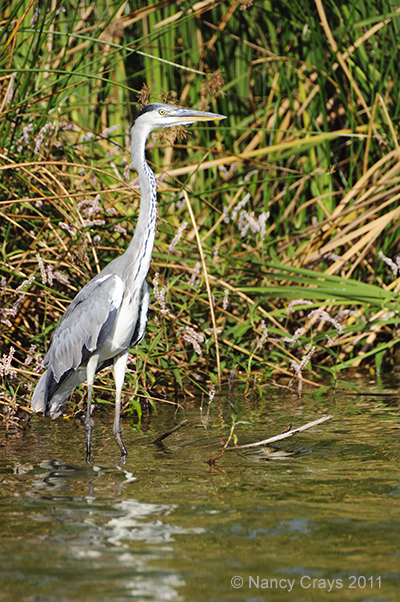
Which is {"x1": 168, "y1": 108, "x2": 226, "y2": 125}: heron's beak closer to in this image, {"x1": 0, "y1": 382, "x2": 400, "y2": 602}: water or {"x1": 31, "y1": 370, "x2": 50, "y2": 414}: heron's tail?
{"x1": 31, "y1": 370, "x2": 50, "y2": 414}: heron's tail

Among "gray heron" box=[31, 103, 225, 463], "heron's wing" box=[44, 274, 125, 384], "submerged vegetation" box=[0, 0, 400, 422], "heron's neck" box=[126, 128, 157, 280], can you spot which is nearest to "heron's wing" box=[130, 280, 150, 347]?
"gray heron" box=[31, 103, 225, 463]

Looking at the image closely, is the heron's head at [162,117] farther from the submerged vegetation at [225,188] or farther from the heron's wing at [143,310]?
the heron's wing at [143,310]

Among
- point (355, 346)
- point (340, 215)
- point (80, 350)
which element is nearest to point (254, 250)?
point (340, 215)

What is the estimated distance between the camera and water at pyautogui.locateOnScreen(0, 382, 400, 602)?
2.55 meters

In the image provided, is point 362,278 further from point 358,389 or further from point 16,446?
point 16,446

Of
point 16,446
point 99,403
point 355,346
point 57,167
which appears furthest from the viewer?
point 355,346

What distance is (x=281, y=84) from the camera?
7.47 m

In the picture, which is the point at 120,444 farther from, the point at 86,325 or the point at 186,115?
the point at 186,115

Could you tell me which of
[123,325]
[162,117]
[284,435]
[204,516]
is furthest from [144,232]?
[204,516]

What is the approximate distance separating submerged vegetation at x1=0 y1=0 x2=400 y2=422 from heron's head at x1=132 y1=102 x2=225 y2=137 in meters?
0.50

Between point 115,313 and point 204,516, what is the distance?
1834 millimetres

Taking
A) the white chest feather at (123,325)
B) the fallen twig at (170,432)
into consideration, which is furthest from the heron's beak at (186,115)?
the fallen twig at (170,432)

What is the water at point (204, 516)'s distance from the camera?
2.55 m

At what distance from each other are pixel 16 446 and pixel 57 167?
2.81 meters
